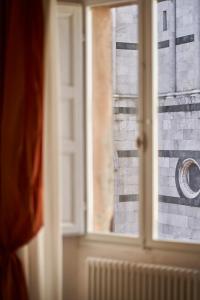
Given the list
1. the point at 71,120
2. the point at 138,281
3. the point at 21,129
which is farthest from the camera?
the point at 71,120

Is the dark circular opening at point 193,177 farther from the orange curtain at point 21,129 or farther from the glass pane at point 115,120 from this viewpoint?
the orange curtain at point 21,129

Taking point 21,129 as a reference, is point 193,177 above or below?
below

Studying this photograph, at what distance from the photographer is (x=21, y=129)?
2318 millimetres

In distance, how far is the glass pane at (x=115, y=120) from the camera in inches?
103

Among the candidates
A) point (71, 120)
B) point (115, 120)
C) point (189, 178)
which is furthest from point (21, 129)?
point (189, 178)

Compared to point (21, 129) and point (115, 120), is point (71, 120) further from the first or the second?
point (21, 129)

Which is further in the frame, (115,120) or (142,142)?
(115,120)

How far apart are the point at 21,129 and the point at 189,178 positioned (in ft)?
3.42

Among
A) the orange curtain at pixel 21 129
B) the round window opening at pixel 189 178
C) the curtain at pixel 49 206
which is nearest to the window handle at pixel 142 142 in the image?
the round window opening at pixel 189 178

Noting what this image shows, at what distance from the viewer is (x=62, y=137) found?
2.59 meters

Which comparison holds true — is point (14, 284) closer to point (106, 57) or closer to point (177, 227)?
point (177, 227)

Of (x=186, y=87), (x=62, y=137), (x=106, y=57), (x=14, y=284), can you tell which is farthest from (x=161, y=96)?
(x=14, y=284)

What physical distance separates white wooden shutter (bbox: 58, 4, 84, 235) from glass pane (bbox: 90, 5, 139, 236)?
0.12 metres

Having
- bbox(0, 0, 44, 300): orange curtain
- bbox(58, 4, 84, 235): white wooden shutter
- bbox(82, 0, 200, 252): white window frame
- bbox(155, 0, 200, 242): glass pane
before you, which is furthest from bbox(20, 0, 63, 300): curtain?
bbox(155, 0, 200, 242): glass pane
